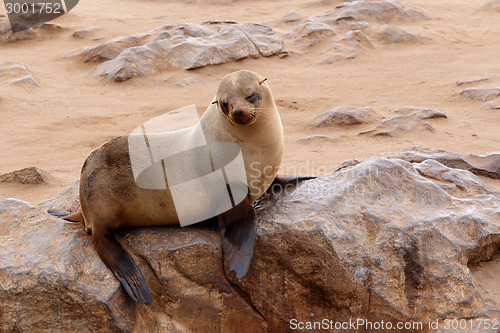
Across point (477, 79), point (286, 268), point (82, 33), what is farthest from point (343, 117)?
point (82, 33)

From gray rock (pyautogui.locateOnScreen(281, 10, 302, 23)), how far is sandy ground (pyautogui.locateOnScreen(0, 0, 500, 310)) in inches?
14.9

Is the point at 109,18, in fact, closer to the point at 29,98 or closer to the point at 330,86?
the point at 29,98

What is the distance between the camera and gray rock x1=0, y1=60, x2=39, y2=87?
10.0m

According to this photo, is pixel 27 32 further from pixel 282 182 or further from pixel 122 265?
pixel 122 265

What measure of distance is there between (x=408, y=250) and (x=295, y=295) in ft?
2.58

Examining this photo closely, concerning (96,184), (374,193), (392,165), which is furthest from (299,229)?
(96,184)

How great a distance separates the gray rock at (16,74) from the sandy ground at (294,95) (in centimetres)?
20

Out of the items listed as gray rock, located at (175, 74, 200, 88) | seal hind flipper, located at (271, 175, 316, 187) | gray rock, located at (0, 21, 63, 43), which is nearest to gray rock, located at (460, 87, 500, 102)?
gray rock, located at (175, 74, 200, 88)

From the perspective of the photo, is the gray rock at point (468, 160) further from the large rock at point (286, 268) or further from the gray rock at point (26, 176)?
the gray rock at point (26, 176)

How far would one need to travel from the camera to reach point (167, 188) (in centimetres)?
353

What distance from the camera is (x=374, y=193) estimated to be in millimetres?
3689

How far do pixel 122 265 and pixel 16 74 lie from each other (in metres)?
8.28
